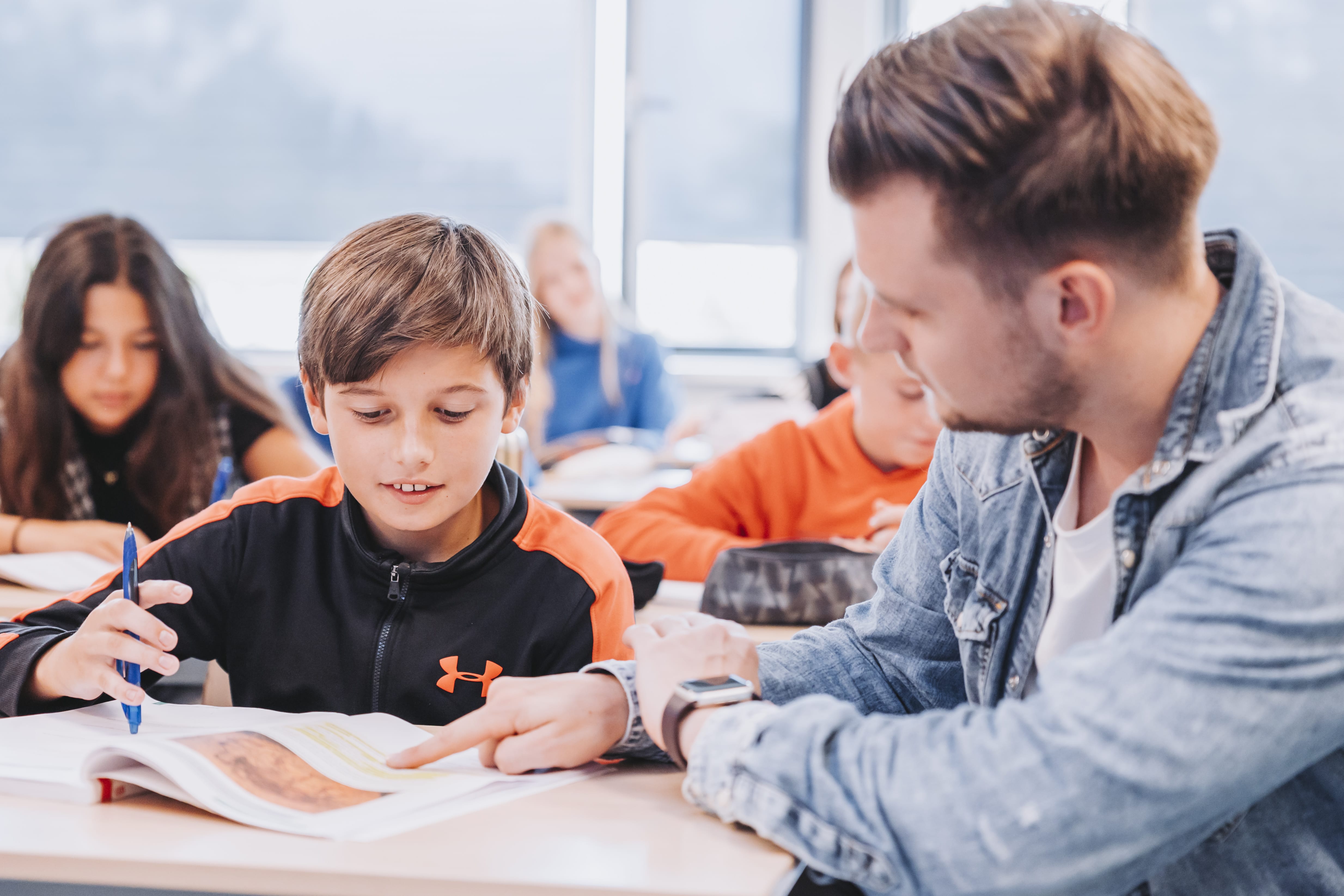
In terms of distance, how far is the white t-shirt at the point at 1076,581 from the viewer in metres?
0.97

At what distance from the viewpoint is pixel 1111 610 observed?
93 centimetres

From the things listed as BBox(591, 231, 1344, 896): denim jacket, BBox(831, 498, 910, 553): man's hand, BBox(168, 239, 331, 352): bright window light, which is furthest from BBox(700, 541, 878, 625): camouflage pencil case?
BBox(168, 239, 331, 352): bright window light

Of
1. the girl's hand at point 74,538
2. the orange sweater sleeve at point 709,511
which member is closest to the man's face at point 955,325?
the orange sweater sleeve at point 709,511

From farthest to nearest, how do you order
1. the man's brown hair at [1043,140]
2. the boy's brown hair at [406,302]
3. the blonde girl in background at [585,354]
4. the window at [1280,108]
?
the window at [1280,108]
the blonde girl in background at [585,354]
the boy's brown hair at [406,302]
the man's brown hair at [1043,140]

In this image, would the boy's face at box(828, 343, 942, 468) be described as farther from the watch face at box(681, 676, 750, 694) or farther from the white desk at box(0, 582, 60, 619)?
the white desk at box(0, 582, 60, 619)

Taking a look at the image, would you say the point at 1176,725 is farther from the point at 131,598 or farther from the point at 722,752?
the point at 131,598

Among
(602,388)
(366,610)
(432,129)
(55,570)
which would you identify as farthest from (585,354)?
(366,610)

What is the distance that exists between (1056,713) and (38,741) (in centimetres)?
80

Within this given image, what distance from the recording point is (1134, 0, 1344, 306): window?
16.8ft

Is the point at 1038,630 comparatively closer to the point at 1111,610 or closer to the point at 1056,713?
the point at 1111,610

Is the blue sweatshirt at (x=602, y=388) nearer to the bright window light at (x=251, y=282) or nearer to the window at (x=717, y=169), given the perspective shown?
the window at (x=717, y=169)

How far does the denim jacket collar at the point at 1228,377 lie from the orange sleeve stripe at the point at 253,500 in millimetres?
880

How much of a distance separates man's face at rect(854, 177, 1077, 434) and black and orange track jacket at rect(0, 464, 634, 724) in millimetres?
550

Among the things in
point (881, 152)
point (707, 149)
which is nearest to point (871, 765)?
point (881, 152)
